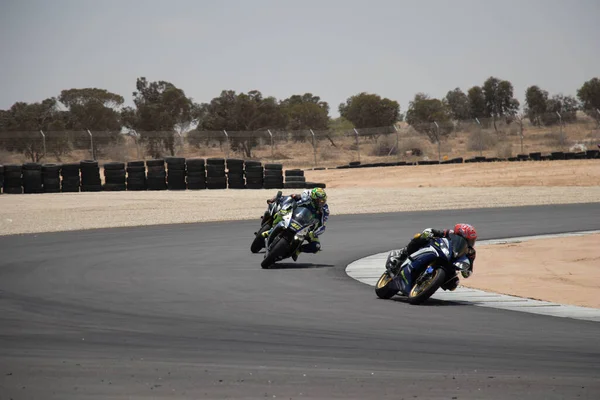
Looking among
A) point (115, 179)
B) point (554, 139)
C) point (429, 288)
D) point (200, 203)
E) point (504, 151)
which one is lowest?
point (200, 203)

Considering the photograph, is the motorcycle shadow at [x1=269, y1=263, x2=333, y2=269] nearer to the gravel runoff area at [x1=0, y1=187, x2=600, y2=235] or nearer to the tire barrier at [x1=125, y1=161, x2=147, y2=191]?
the gravel runoff area at [x1=0, y1=187, x2=600, y2=235]

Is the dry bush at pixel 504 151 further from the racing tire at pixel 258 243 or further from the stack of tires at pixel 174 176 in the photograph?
the racing tire at pixel 258 243

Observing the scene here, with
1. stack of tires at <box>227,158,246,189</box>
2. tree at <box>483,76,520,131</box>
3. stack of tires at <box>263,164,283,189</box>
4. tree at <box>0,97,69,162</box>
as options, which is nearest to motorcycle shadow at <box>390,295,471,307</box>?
stack of tires at <box>263,164,283,189</box>

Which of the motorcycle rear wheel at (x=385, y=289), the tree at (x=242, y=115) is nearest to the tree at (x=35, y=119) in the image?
the tree at (x=242, y=115)

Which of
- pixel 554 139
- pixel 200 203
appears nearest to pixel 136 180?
pixel 200 203

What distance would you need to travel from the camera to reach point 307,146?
73.1m

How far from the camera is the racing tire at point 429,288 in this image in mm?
11516

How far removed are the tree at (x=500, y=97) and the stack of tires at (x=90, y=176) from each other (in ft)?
218

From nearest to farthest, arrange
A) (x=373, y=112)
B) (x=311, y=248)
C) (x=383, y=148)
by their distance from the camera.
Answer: (x=311, y=248) < (x=383, y=148) < (x=373, y=112)

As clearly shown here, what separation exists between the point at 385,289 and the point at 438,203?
20448 mm

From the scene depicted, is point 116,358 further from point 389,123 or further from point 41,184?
A: point 389,123

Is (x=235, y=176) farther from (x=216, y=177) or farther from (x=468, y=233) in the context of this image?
(x=468, y=233)

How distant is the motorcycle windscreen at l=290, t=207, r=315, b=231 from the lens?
50.9 ft

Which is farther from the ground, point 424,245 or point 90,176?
point 90,176
